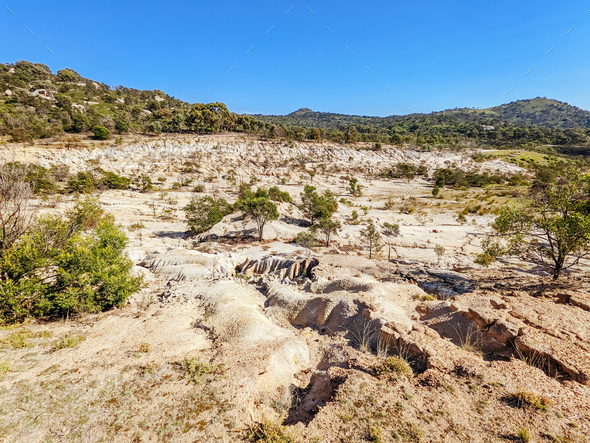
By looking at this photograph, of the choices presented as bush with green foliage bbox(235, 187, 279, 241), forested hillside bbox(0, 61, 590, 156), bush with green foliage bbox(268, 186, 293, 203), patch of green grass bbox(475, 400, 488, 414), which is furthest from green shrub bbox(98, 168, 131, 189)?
patch of green grass bbox(475, 400, 488, 414)

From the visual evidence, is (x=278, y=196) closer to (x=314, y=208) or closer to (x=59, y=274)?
(x=314, y=208)

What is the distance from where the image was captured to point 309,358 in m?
6.95

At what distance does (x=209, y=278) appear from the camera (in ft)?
42.7

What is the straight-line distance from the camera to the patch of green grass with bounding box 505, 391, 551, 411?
14.4 ft

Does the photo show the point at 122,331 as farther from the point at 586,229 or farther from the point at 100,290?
the point at 586,229

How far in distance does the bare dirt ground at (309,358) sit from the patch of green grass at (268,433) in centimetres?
6

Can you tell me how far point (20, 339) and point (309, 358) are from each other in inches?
322

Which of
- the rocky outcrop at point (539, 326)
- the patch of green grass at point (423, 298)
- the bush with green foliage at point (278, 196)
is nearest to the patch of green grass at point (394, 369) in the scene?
the rocky outcrop at point (539, 326)

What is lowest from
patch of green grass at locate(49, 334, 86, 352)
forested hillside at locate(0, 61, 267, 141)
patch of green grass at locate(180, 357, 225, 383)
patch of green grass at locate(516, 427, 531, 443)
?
patch of green grass at locate(49, 334, 86, 352)

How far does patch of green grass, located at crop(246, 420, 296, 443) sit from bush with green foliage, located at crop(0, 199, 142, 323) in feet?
25.0

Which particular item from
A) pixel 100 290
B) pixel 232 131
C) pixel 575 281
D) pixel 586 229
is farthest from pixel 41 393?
pixel 232 131

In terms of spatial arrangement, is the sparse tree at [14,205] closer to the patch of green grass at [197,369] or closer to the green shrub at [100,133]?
the patch of green grass at [197,369]

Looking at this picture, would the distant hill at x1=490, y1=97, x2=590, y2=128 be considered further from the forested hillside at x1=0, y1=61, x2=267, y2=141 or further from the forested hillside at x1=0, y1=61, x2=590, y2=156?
the forested hillside at x1=0, y1=61, x2=267, y2=141

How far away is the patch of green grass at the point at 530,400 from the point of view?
4400 mm
